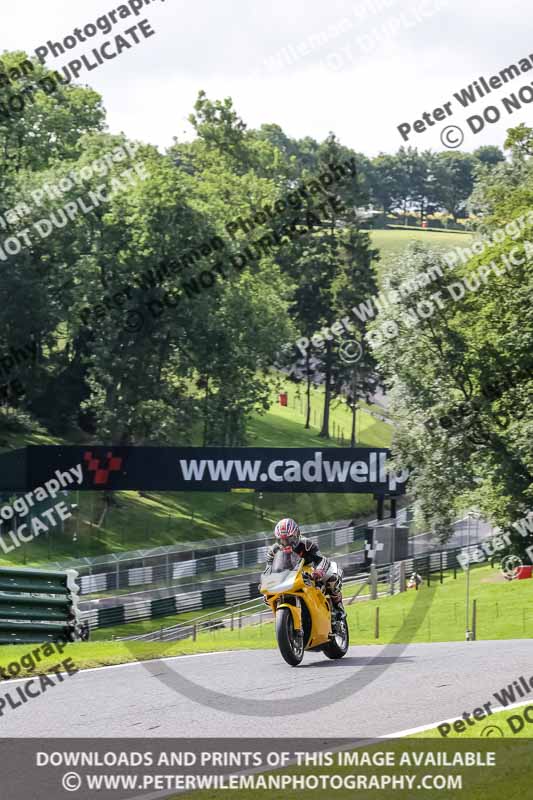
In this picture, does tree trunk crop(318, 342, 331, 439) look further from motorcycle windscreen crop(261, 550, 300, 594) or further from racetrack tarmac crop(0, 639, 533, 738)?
motorcycle windscreen crop(261, 550, 300, 594)

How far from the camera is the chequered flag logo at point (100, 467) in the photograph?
44.3 metres

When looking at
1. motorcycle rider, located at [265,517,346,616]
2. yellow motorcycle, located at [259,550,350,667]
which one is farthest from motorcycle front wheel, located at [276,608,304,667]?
motorcycle rider, located at [265,517,346,616]

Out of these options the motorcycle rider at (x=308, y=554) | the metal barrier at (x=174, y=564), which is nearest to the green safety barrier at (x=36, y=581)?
the motorcycle rider at (x=308, y=554)

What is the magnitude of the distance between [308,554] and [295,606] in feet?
2.07

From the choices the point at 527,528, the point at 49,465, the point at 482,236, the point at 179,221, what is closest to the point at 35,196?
the point at 179,221

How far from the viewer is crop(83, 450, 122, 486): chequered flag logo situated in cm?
4434

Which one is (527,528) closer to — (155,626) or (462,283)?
(462,283)

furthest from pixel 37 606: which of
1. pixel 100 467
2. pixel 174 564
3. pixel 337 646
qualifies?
pixel 100 467

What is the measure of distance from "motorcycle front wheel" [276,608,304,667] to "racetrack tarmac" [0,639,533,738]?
6.5 inches

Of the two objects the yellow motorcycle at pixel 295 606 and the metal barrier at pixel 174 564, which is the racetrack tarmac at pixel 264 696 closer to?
the yellow motorcycle at pixel 295 606

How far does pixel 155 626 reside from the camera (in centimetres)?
3941

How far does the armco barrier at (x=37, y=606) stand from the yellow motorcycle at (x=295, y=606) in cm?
427

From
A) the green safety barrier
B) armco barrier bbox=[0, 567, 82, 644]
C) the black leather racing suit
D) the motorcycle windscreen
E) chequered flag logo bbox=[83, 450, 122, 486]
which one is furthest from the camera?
chequered flag logo bbox=[83, 450, 122, 486]

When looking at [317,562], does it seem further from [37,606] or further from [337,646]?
[37,606]
